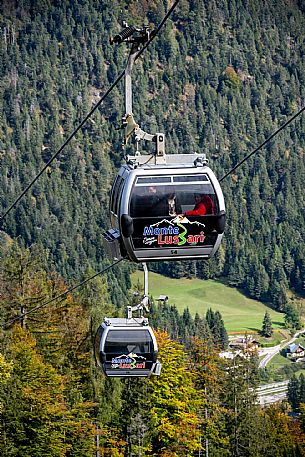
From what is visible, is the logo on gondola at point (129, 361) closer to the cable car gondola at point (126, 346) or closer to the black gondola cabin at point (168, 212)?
the cable car gondola at point (126, 346)

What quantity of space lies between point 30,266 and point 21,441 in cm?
1567

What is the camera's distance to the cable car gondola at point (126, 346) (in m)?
37.0

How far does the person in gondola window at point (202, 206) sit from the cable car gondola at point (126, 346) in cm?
1671

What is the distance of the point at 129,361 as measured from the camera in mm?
37750

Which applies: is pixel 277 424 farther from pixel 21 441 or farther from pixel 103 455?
pixel 21 441

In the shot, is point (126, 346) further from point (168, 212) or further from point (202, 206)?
point (168, 212)

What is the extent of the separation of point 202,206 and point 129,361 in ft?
59.2

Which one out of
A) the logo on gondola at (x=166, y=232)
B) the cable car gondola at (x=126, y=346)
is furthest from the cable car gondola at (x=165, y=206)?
the cable car gondola at (x=126, y=346)

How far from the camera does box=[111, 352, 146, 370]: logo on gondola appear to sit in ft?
123

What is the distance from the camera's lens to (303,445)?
336 ft

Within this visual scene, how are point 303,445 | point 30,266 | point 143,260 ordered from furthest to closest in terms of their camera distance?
point 303,445, point 30,266, point 143,260

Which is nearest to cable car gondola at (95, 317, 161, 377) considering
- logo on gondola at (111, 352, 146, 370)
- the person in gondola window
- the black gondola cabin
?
logo on gondola at (111, 352, 146, 370)

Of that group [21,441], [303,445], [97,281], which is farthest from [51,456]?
[303,445]

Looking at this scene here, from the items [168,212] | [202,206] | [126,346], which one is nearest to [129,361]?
[126,346]
